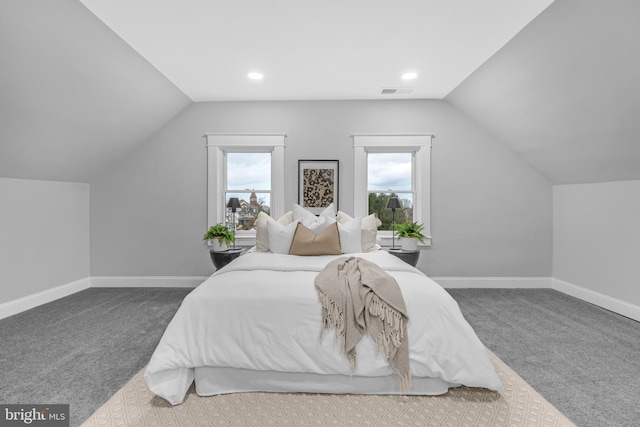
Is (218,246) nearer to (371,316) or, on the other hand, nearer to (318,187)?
(318,187)

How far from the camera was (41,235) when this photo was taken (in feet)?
12.4

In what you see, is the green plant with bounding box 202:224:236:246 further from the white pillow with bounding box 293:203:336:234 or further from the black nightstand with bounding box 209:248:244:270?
the white pillow with bounding box 293:203:336:234

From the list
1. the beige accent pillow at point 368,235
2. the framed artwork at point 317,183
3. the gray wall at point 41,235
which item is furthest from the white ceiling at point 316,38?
the gray wall at point 41,235

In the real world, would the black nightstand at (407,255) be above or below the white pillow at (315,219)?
below

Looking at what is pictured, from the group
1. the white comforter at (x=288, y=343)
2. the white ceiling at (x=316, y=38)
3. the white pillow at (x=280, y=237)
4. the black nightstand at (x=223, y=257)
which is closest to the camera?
the white comforter at (x=288, y=343)

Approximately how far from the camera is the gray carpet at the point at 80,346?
2012 millimetres

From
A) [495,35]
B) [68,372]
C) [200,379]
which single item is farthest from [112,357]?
[495,35]

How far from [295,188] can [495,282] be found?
2975mm

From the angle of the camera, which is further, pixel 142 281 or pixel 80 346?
pixel 142 281

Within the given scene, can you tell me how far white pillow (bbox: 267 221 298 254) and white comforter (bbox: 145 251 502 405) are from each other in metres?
1.34

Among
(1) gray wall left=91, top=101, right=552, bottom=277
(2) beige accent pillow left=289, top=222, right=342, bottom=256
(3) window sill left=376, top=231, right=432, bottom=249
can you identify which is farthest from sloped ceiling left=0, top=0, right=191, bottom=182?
(3) window sill left=376, top=231, right=432, bottom=249

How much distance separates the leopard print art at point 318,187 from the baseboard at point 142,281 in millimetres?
1794

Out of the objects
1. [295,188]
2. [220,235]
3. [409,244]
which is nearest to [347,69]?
[295,188]

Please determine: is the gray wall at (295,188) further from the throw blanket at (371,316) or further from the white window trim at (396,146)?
the throw blanket at (371,316)
